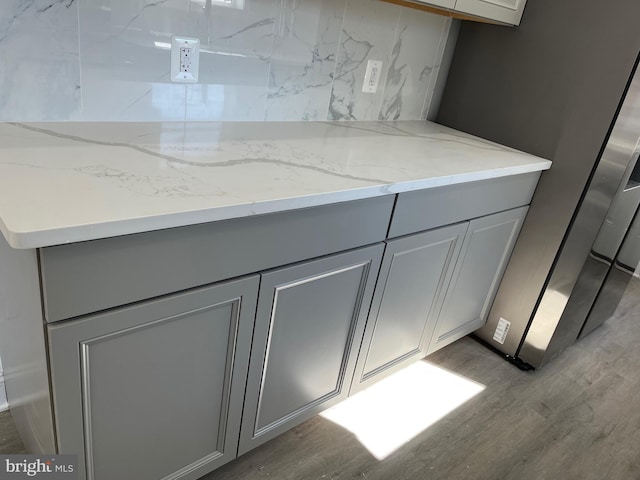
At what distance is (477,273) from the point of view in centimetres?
192

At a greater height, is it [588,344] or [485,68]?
[485,68]

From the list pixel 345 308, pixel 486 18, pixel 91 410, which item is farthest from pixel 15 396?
pixel 486 18

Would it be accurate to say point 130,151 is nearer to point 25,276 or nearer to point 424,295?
point 25,276

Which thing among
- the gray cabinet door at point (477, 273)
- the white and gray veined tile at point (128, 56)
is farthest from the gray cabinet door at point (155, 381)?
A: the gray cabinet door at point (477, 273)

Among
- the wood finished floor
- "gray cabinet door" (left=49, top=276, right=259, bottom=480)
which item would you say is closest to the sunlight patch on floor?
the wood finished floor

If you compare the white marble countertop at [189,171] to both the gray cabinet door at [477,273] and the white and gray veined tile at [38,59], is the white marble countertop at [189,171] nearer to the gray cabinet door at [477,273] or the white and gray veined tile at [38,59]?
the white and gray veined tile at [38,59]

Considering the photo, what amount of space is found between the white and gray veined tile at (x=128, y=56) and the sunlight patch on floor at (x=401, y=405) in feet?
3.85

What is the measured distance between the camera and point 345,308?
1.42m

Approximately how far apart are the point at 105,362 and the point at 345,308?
2.21 ft

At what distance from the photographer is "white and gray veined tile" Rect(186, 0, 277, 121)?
4.64 feet

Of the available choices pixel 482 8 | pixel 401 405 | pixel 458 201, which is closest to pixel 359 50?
pixel 482 8

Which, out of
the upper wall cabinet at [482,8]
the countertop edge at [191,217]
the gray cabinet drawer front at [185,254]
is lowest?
the gray cabinet drawer front at [185,254]

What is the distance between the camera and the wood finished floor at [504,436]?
153 cm

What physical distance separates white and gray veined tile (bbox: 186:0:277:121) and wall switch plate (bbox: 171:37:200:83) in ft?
0.07
